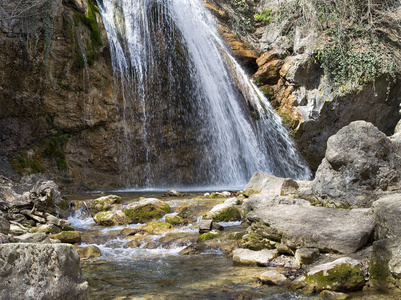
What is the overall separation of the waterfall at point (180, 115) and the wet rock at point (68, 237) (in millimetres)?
A: 7243

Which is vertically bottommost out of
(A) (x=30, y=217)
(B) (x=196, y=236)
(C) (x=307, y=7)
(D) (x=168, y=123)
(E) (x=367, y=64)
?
(B) (x=196, y=236)

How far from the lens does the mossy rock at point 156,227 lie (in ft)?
18.7

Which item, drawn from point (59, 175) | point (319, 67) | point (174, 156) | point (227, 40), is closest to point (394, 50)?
point (319, 67)

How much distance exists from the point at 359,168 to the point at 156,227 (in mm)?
3344

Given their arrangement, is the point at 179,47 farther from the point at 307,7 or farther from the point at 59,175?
the point at 59,175

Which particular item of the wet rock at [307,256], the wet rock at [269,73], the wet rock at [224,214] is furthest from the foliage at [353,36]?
the wet rock at [307,256]

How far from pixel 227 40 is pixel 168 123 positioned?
5.56 metres

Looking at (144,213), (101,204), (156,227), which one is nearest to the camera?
(156,227)

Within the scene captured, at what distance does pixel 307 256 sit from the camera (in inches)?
144

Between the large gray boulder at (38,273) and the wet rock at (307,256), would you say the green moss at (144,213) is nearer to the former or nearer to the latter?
the wet rock at (307,256)

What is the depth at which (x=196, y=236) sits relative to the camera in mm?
5312

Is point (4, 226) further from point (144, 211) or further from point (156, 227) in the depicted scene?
point (144, 211)

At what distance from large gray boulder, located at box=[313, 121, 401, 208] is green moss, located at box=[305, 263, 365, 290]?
195 cm

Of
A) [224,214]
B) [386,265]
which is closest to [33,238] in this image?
[224,214]
